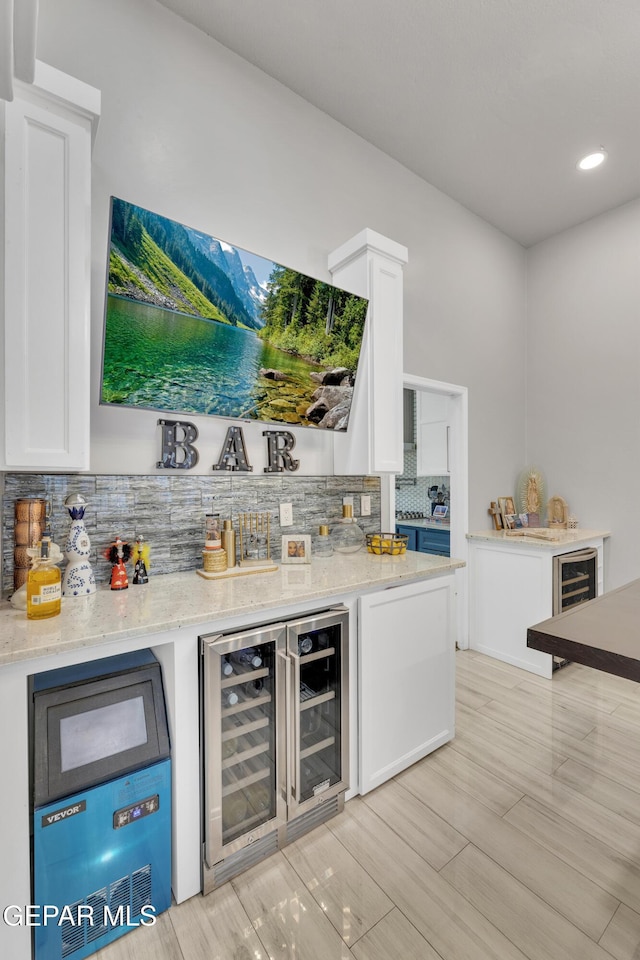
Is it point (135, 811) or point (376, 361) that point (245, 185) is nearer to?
point (376, 361)

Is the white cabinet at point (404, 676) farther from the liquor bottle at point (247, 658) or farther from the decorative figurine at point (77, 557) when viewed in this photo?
the decorative figurine at point (77, 557)

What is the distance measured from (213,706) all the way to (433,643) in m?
1.17

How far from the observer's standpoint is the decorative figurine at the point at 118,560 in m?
1.74

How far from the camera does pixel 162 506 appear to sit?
203 cm

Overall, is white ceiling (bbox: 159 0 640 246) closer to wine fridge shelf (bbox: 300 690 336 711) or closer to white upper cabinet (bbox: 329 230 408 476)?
white upper cabinet (bbox: 329 230 408 476)

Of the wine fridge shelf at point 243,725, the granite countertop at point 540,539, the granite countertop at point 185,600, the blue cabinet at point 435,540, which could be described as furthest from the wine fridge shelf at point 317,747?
the blue cabinet at point 435,540

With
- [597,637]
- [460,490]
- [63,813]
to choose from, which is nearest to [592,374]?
[460,490]

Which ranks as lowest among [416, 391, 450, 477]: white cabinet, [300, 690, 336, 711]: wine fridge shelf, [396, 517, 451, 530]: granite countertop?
[300, 690, 336, 711]: wine fridge shelf

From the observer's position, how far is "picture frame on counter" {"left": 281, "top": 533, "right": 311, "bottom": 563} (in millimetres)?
2271

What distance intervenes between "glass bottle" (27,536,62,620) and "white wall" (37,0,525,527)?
0.64m

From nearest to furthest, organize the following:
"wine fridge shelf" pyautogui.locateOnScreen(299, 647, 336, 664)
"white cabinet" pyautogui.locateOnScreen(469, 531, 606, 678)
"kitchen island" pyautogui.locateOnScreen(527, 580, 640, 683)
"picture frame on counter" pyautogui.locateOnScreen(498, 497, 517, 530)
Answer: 1. "kitchen island" pyautogui.locateOnScreen(527, 580, 640, 683)
2. "wine fridge shelf" pyautogui.locateOnScreen(299, 647, 336, 664)
3. "white cabinet" pyautogui.locateOnScreen(469, 531, 606, 678)
4. "picture frame on counter" pyautogui.locateOnScreen(498, 497, 517, 530)

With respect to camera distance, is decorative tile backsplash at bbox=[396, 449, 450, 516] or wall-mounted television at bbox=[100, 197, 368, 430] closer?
wall-mounted television at bbox=[100, 197, 368, 430]

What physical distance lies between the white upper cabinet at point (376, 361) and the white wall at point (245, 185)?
216 millimetres
